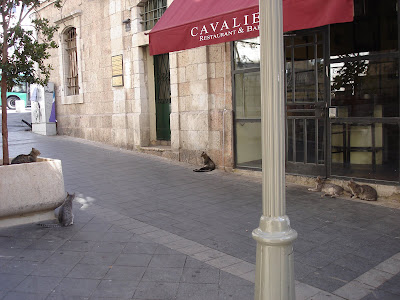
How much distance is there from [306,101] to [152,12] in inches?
208

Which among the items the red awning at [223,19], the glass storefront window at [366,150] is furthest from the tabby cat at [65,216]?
the glass storefront window at [366,150]

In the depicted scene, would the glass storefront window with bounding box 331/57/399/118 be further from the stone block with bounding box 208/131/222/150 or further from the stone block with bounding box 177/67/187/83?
the stone block with bounding box 177/67/187/83

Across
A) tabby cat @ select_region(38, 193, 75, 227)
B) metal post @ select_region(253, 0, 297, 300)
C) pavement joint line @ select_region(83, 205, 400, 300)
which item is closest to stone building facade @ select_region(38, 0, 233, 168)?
pavement joint line @ select_region(83, 205, 400, 300)

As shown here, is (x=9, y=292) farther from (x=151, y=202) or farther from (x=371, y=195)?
(x=371, y=195)

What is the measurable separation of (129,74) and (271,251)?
364 inches

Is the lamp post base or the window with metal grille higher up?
the window with metal grille

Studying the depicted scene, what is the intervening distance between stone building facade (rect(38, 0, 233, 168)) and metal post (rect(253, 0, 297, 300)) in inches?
Result: 229

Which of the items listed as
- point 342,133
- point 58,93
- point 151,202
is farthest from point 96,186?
point 58,93

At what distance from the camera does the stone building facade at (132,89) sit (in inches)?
339

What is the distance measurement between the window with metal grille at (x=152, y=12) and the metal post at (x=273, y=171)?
8196 mm

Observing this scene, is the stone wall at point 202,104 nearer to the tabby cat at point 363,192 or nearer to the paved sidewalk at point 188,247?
the paved sidewalk at point 188,247

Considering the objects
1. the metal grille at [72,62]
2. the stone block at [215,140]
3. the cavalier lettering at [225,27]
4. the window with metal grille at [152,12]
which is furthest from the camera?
the metal grille at [72,62]

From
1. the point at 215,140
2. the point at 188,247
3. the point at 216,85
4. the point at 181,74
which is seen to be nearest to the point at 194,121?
the point at 215,140

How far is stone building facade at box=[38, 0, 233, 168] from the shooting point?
A: 8609 millimetres
